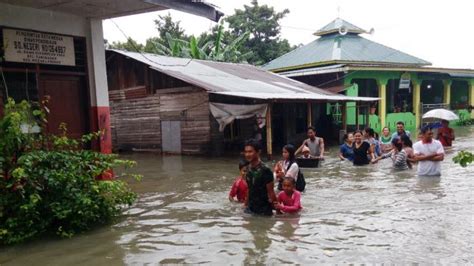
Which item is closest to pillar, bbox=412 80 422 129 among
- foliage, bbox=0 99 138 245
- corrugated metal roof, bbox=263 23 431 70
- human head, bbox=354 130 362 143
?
corrugated metal roof, bbox=263 23 431 70

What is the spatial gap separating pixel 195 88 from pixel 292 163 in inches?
345

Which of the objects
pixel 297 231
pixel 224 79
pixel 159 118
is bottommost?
pixel 297 231

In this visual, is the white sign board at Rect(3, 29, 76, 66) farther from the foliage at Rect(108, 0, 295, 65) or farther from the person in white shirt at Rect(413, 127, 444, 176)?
the foliage at Rect(108, 0, 295, 65)

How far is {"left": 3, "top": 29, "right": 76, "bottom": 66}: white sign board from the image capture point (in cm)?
741

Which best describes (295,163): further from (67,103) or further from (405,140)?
(405,140)

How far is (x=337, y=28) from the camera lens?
2848 centimetres

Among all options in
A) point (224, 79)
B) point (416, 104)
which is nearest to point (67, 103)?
point (224, 79)

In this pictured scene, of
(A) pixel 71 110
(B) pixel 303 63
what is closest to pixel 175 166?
(A) pixel 71 110

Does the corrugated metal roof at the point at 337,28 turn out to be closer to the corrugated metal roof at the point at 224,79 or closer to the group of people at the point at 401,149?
the corrugated metal roof at the point at 224,79

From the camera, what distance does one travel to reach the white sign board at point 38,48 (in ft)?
24.3

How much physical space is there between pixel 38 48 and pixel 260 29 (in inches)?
1206

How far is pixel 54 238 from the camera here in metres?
5.90

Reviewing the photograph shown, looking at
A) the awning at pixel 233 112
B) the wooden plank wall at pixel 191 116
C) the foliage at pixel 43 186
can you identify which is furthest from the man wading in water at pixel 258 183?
the wooden plank wall at pixel 191 116

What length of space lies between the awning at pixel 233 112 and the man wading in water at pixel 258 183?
8.43m
